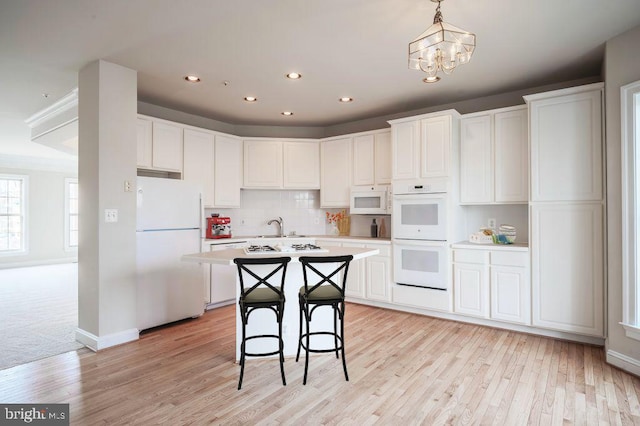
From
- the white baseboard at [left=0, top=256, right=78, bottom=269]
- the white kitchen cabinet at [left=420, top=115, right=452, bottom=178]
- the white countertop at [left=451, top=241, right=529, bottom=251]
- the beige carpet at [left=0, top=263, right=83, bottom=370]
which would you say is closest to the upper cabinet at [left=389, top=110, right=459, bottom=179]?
the white kitchen cabinet at [left=420, top=115, right=452, bottom=178]

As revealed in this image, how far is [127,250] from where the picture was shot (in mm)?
3523

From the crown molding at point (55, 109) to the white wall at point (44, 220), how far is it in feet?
12.7

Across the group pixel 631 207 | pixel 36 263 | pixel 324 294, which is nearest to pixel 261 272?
pixel 324 294

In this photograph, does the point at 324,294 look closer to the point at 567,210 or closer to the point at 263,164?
the point at 567,210

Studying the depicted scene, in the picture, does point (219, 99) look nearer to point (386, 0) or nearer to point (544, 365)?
point (386, 0)

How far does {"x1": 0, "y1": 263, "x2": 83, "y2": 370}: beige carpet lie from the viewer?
3321 mm

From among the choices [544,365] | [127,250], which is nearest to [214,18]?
[127,250]

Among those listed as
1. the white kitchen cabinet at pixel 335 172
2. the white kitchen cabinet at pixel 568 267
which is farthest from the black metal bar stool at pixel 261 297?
the white kitchen cabinet at pixel 335 172

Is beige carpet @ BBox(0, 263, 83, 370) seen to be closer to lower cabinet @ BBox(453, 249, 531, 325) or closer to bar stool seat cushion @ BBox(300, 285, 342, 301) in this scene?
bar stool seat cushion @ BBox(300, 285, 342, 301)

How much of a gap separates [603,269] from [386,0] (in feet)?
9.62

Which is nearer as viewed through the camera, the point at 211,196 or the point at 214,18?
the point at 214,18

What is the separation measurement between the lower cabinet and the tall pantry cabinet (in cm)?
11

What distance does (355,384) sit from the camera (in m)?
2.62

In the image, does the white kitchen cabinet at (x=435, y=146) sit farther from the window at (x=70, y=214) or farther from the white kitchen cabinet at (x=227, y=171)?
the window at (x=70, y=214)
